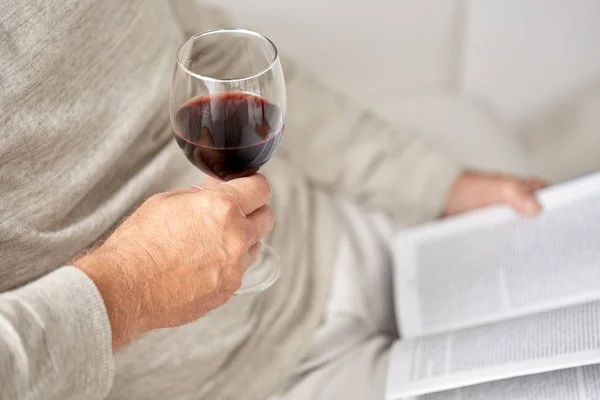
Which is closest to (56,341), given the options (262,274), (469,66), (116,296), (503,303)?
(116,296)

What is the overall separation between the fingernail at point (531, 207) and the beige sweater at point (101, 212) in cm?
32

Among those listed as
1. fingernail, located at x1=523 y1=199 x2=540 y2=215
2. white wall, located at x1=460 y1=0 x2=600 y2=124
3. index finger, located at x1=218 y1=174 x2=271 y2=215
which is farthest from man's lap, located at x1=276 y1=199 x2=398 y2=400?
white wall, located at x1=460 y1=0 x2=600 y2=124

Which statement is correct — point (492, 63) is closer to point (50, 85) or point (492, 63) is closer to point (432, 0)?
point (432, 0)

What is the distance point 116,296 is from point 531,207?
73cm

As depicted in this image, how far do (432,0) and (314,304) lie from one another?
830 millimetres

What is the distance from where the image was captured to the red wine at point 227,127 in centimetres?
70

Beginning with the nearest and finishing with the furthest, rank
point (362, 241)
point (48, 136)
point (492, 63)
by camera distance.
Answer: point (48, 136), point (362, 241), point (492, 63)

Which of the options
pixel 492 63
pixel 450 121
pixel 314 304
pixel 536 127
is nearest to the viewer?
pixel 314 304

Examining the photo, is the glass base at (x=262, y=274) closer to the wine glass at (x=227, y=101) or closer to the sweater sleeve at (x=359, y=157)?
the wine glass at (x=227, y=101)

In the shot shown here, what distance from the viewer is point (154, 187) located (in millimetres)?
941

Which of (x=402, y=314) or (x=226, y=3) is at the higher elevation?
(x=226, y=3)

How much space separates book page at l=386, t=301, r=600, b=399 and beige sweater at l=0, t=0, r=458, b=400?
17 centimetres

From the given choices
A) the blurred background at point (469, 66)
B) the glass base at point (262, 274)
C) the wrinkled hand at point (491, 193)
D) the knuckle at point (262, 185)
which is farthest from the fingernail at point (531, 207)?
the knuckle at point (262, 185)

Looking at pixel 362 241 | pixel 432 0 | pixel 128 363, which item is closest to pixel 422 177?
pixel 362 241
